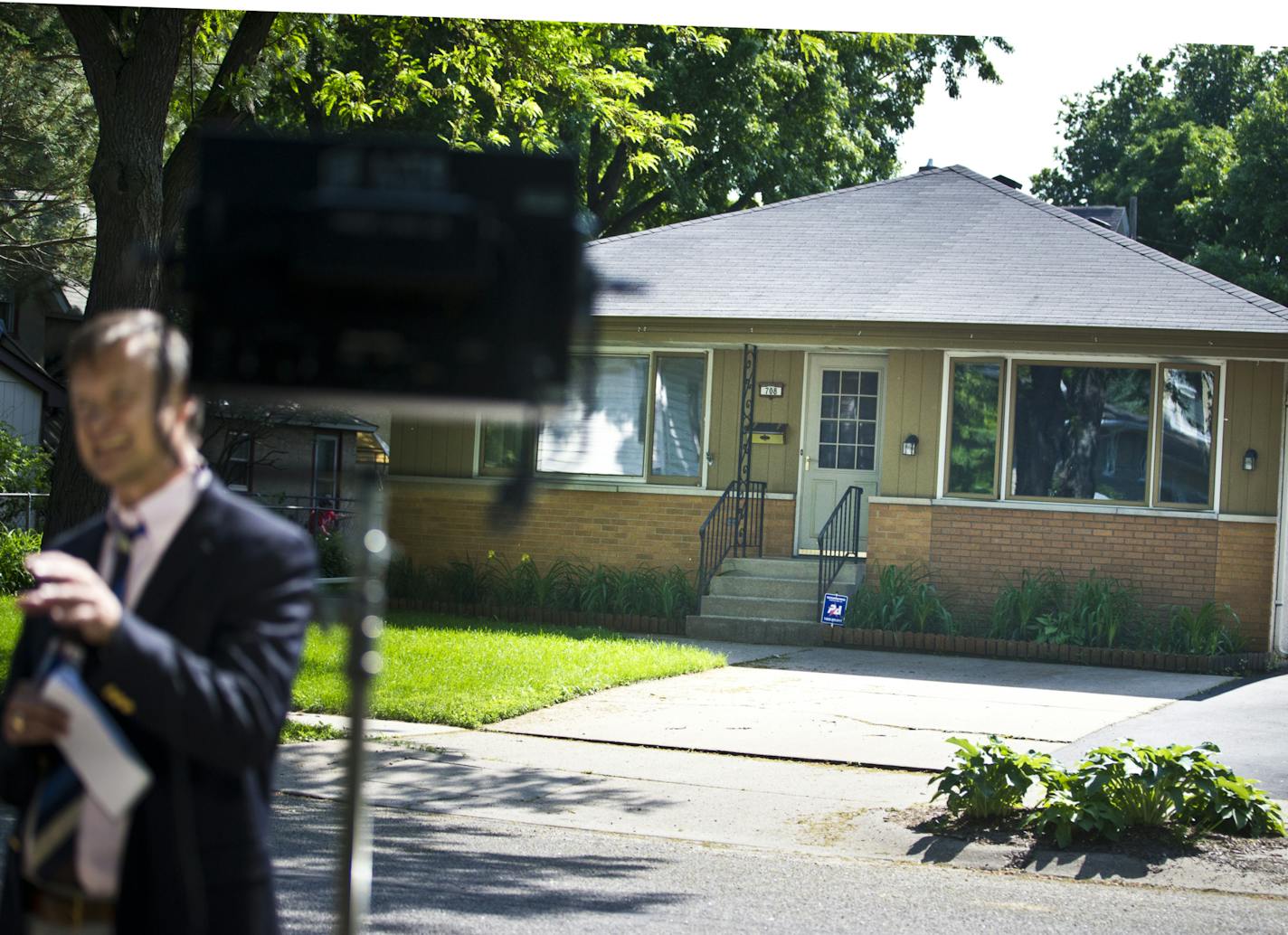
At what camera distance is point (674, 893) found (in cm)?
597

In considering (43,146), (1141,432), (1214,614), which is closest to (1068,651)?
(1214,614)

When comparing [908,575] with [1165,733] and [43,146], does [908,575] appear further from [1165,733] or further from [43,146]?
[43,146]

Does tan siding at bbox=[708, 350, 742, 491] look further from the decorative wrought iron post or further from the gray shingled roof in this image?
the gray shingled roof

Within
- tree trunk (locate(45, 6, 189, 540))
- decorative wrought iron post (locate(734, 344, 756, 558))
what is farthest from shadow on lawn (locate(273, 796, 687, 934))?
decorative wrought iron post (locate(734, 344, 756, 558))

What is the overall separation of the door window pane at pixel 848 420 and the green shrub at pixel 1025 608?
2.47 metres

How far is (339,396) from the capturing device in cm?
241

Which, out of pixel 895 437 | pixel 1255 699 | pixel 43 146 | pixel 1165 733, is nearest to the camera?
pixel 1165 733

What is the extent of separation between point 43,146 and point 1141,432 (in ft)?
→ 46.8

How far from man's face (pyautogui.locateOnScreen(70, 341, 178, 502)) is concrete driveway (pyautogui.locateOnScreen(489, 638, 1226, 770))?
6.84m

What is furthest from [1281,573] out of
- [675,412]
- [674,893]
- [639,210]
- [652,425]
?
[639,210]

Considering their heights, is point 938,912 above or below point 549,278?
below

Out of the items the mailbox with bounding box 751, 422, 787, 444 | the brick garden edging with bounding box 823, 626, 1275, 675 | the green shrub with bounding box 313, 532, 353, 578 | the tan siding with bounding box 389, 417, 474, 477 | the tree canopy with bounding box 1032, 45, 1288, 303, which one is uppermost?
the tree canopy with bounding box 1032, 45, 1288, 303

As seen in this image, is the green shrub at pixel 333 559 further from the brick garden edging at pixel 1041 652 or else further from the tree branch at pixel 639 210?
the tree branch at pixel 639 210

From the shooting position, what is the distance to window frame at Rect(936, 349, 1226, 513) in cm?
1443
